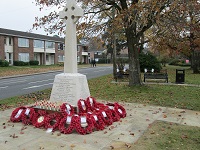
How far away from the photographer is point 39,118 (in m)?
6.70

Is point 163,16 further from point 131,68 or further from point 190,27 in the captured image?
point 131,68

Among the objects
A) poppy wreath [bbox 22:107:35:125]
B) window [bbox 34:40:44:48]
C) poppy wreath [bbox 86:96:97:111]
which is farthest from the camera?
window [bbox 34:40:44:48]

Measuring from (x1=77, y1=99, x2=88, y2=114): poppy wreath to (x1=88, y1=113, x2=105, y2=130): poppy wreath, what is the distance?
0.60 m

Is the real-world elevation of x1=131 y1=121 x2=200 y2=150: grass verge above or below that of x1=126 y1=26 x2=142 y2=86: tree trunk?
below

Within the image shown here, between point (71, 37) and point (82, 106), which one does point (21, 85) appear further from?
point (82, 106)

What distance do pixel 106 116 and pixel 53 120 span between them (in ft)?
4.92

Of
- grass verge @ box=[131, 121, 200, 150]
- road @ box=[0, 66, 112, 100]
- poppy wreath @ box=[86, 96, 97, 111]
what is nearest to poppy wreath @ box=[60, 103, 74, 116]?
poppy wreath @ box=[86, 96, 97, 111]

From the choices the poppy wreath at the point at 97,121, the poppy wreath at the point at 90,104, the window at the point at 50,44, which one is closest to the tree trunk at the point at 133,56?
the poppy wreath at the point at 90,104

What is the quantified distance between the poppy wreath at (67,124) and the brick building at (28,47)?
40.5 metres

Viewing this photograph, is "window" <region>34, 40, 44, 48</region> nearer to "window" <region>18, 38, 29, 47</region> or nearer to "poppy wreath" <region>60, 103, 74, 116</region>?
"window" <region>18, 38, 29, 47</region>

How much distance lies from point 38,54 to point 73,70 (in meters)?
51.0

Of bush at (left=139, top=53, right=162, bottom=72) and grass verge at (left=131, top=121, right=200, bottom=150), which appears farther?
bush at (left=139, top=53, right=162, bottom=72)

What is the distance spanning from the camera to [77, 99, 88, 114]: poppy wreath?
22.6 ft

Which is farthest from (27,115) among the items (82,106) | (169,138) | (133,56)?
(133,56)
